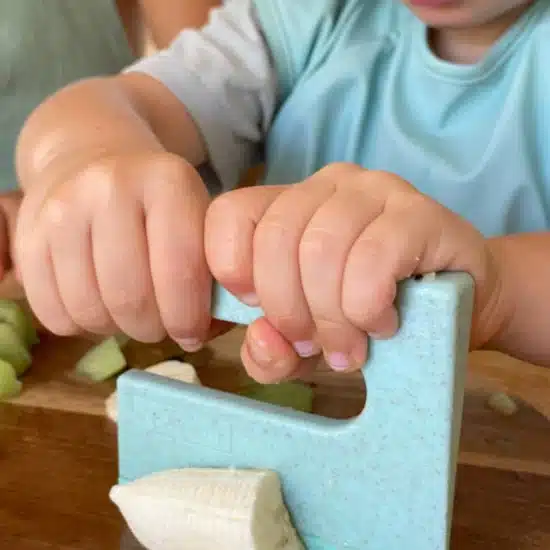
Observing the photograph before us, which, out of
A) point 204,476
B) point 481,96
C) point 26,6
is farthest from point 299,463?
point 26,6

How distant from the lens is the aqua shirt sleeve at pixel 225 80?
25.9 inches

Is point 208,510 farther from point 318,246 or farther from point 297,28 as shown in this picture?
point 297,28

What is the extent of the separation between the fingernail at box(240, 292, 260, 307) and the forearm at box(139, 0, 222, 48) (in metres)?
0.69

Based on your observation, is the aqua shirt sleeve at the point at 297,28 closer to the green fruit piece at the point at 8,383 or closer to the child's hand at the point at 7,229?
the child's hand at the point at 7,229

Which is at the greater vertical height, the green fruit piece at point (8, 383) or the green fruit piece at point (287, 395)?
the green fruit piece at point (287, 395)

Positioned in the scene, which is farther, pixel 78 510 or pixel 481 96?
pixel 481 96

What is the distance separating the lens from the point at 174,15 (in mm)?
959

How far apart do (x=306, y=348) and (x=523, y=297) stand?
14 cm

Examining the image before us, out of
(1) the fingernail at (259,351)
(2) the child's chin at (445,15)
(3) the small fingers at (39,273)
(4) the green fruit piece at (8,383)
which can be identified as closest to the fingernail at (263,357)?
(1) the fingernail at (259,351)

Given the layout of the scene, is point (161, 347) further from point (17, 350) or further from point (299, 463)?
point (299, 463)

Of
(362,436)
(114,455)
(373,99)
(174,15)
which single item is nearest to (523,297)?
(362,436)

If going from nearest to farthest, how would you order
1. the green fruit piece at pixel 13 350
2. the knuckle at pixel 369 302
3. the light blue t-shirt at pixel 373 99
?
the knuckle at pixel 369 302
the green fruit piece at pixel 13 350
the light blue t-shirt at pixel 373 99

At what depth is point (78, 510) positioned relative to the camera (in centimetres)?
39

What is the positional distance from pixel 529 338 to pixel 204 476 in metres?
0.19
